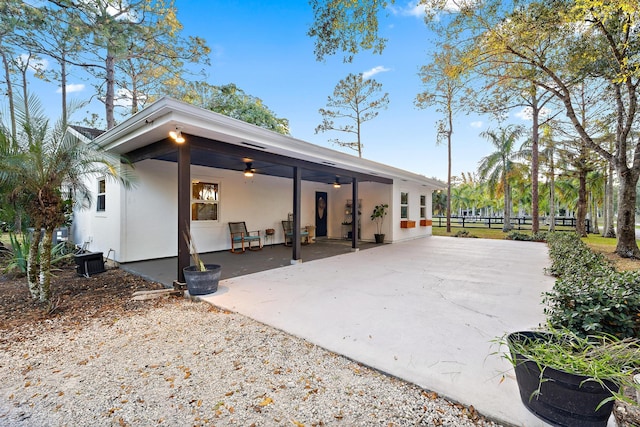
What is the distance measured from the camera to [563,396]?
1.53m

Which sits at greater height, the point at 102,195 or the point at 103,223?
the point at 102,195

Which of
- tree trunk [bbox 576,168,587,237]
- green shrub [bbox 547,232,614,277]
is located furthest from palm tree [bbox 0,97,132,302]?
tree trunk [bbox 576,168,587,237]

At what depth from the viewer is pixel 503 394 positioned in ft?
6.15

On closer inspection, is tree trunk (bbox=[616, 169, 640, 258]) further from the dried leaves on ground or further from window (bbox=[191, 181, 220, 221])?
the dried leaves on ground

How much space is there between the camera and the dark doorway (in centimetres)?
1130

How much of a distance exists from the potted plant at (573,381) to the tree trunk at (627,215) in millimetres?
8945

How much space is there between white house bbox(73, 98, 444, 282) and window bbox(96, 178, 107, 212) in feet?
0.08

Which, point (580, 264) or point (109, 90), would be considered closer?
point (580, 264)

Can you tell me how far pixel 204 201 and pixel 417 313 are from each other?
6289mm

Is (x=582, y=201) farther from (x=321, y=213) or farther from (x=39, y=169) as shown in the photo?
(x=39, y=169)

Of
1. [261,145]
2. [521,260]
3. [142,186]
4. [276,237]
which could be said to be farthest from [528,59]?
[142,186]

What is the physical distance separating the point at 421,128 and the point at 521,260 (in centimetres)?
1038

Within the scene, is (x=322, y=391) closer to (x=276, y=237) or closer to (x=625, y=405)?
(x=625, y=405)

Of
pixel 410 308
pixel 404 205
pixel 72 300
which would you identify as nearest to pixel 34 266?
pixel 72 300
